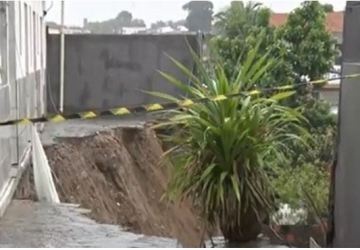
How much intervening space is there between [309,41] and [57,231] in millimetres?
7075

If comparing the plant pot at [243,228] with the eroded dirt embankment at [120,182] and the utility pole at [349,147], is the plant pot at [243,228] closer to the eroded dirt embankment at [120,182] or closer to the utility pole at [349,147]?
the utility pole at [349,147]

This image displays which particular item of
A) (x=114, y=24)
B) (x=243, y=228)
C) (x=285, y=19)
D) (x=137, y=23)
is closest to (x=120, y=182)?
(x=285, y=19)

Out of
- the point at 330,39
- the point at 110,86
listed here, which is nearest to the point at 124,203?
the point at 330,39

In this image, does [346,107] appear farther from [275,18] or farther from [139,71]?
[139,71]

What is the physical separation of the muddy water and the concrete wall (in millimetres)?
8530

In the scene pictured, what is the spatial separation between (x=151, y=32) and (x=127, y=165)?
4473 mm

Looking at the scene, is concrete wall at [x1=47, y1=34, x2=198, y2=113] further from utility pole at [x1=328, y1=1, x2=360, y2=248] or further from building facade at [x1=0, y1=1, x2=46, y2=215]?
utility pole at [x1=328, y1=1, x2=360, y2=248]

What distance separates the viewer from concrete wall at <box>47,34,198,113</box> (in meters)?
14.8

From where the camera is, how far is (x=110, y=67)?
49.1 ft

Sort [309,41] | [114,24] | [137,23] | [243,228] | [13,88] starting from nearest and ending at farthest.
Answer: [243,228] < [13,88] < [309,41] < [137,23] < [114,24]

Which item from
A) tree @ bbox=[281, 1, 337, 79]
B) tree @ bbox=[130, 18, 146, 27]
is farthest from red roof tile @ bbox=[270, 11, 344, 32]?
tree @ bbox=[130, 18, 146, 27]

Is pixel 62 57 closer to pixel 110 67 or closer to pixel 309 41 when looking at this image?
pixel 110 67

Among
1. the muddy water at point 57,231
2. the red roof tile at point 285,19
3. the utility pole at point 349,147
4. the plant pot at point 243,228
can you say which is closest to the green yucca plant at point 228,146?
the plant pot at point 243,228

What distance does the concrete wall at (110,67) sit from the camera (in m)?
14.8
